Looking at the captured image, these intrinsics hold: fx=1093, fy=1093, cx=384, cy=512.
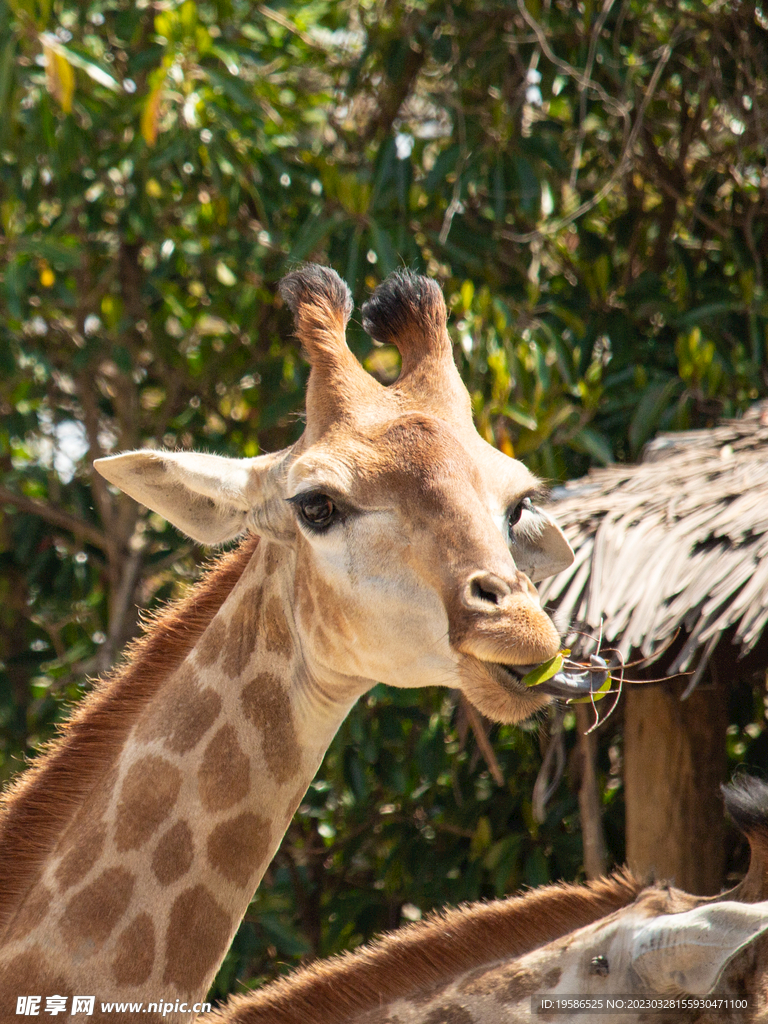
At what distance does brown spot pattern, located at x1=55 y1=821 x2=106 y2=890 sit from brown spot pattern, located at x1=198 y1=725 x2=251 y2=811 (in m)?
0.25

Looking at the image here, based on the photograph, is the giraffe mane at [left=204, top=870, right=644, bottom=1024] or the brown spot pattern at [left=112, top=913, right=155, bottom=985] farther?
the giraffe mane at [left=204, top=870, right=644, bottom=1024]

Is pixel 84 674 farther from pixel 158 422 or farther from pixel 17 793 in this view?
pixel 17 793

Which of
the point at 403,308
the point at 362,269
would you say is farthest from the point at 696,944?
the point at 362,269

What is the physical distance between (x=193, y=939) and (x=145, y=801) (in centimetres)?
32

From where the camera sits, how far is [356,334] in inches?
200

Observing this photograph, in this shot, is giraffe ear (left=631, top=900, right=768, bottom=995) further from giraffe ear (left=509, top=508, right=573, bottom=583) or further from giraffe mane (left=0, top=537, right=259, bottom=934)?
giraffe mane (left=0, top=537, right=259, bottom=934)

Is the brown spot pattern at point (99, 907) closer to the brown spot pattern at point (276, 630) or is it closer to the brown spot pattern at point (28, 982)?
the brown spot pattern at point (28, 982)

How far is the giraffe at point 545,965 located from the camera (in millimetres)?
2182

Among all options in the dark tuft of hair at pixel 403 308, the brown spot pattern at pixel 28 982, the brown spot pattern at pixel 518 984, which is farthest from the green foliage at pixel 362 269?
the brown spot pattern at pixel 28 982

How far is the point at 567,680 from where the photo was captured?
7.21 feet

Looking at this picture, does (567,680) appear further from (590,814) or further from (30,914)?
(590,814)

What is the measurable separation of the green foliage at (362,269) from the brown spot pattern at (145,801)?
254 cm

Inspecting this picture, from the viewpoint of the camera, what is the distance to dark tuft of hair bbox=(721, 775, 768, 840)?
8.08ft

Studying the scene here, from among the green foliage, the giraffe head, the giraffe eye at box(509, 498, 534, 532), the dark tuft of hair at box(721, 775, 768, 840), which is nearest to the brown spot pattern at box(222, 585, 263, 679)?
the giraffe head
